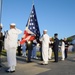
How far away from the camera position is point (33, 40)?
1645 centimetres

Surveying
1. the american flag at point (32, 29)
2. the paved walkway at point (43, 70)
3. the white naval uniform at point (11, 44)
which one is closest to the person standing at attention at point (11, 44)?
the white naval uniform at point (11, 44)

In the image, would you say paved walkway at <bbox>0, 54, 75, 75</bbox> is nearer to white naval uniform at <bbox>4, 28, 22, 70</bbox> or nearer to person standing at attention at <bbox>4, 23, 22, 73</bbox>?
person standing at attention at <bbox>4, 23, 22, 73</bbox>

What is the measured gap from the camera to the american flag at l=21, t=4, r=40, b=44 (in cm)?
1633

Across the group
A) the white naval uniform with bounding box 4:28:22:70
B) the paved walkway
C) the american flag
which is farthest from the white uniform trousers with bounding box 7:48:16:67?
the american flag

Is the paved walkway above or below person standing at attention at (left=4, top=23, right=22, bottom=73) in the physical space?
below

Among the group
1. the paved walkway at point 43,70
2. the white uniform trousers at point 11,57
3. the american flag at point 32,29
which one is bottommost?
the paved walkway at point 43,70

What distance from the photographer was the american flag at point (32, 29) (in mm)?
16328

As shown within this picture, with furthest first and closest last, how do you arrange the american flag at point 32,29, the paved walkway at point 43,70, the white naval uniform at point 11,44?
1. the american flag at point 32,29
2. the white naval uniform at point 11,44
3. the paved walkway at point 43,70

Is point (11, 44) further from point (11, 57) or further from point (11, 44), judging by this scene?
point (11, 57)

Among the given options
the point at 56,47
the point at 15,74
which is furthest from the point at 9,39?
the point at 56,47

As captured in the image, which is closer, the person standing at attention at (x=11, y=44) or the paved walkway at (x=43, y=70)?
the paved walkway at (x=43, y=70)

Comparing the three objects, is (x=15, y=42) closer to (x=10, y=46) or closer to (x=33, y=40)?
(x=10, y=46)

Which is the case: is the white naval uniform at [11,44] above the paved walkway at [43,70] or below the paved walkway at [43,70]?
above

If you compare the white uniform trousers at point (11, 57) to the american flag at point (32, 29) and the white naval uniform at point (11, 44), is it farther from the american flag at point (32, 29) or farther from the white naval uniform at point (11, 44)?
the american flag at point (32, 29)
